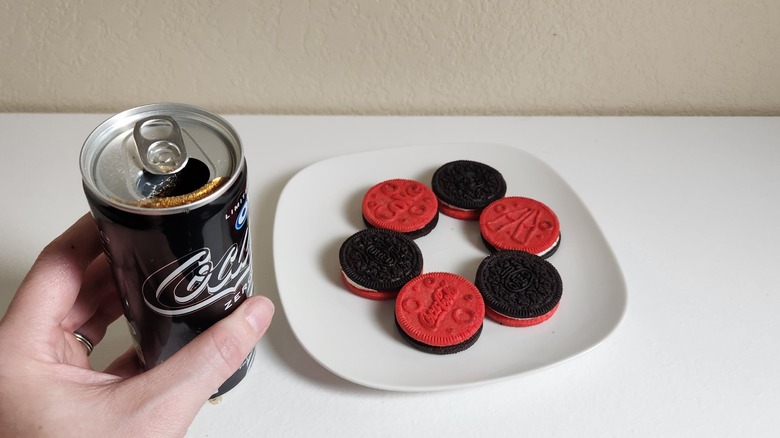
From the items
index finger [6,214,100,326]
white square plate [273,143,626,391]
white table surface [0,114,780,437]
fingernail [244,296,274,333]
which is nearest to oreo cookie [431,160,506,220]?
white square plate [273,143,626,391]

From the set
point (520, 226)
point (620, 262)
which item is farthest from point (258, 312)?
point (620, 262)

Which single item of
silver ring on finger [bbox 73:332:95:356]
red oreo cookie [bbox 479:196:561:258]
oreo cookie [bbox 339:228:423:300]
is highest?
red oreo cookie [bbox 479:196:561:258]

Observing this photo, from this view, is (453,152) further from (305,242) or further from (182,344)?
(182,344)

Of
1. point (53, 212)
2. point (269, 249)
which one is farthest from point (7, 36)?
point (269, 249)

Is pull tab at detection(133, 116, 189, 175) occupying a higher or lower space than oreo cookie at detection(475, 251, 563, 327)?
higher

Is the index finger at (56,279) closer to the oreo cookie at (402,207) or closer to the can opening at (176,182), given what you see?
the can opening at (176,182)

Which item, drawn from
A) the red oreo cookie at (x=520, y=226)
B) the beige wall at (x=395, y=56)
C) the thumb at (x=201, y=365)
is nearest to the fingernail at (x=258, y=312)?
the thumb at (x=201, y=365)

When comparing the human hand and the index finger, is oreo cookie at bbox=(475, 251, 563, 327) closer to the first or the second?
the human hand
